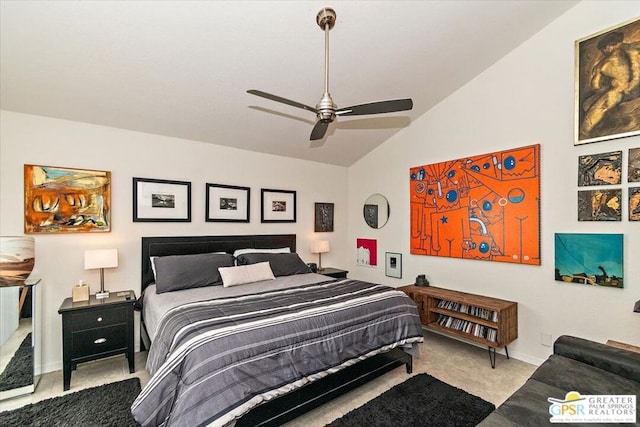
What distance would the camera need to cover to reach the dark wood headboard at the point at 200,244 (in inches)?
140

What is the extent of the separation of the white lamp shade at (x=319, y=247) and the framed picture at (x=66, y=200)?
2.67m

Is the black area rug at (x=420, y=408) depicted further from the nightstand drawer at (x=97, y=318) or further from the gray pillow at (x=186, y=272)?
the nightstand drawer at (x=97, y=318)

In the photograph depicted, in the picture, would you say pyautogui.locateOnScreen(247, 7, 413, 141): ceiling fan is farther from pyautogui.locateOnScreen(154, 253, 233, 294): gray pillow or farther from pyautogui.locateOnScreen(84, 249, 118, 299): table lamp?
pyautogui.locateOnScreen(84, 249, 118, 299): table lamp

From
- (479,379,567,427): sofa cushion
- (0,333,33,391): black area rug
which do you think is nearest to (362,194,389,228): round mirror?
(479,379,567,427): sofa cushion

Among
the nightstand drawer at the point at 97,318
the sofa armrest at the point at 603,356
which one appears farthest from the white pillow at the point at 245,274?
the sofa armrest at the point at 603,356

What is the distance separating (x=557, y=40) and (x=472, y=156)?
52.2 inches

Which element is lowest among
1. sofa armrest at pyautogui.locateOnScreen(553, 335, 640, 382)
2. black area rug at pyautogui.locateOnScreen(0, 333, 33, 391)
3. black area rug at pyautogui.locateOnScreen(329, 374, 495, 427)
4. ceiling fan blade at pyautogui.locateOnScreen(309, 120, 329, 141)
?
black area rug at pyautogui.locateOnScreen(329, 374, 495, 427)

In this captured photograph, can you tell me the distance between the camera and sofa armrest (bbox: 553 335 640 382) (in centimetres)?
185

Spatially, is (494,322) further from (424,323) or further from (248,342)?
(248,342)

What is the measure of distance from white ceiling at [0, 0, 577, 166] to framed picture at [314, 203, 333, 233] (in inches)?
65.9

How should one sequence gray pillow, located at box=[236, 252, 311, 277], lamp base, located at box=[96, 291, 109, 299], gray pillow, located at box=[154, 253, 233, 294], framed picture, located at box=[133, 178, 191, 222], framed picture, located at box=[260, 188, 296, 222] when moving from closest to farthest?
lamp base, located at box=[96, 291, 109, 299], gray pillow, located at box=[154, 253, 233, 294], framed picture, located at box=[133, 178, 191, 222], gray pillow, located at box=[236, 252, 311, 277], framed picture, located at box=[260, 188, 296, 222]

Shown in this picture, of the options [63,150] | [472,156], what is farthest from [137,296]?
[472,156]

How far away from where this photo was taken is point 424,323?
3738 mm

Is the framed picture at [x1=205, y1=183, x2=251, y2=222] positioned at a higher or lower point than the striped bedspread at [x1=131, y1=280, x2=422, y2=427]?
higher
